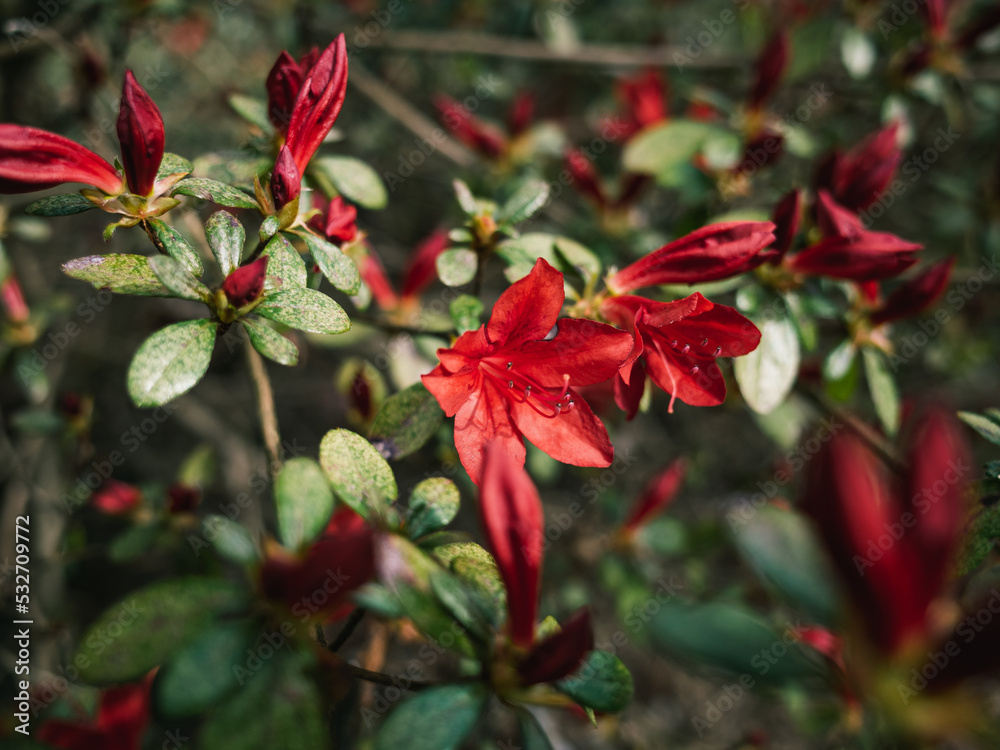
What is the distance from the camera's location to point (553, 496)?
11.6 ft

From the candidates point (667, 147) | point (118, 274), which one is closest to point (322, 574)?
point (118, 274)

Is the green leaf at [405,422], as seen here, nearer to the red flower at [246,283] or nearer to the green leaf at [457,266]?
the green leaf at [457,266]

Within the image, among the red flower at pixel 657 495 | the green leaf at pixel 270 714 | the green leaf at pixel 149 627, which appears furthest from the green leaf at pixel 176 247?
the red flower at pixel 657 495

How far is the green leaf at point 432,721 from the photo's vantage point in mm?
735

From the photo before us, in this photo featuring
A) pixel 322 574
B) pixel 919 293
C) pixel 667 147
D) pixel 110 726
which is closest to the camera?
pixel 322 574

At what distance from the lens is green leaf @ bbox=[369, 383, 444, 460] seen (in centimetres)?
118

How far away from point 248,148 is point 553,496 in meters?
2.67

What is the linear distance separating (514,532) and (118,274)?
2.35ft

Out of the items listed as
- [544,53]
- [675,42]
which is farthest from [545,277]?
[675,42]

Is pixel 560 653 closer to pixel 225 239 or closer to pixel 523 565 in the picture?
pixel 523 565

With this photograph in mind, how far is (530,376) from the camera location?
123 centimetres

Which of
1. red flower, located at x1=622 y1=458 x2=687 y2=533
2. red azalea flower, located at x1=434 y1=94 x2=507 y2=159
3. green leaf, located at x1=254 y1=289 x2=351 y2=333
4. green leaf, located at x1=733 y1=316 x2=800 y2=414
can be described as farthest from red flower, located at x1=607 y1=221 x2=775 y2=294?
red azalea flower, located at x1=434 y1=94 x2=507 y2=159

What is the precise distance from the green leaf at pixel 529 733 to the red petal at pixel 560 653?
0.08 metres

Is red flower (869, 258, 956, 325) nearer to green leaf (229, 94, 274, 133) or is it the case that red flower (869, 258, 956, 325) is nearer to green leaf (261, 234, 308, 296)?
green leaf (261, 234, 308, 296)
